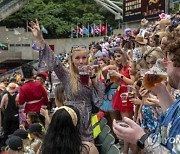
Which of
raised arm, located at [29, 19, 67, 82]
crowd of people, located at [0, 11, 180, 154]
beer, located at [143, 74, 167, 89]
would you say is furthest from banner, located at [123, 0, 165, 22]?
beer, located at [143, 74, 167, 89]

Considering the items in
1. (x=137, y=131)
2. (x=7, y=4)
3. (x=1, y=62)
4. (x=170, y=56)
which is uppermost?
(x=7, y=4)

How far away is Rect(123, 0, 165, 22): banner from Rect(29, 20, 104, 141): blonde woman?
15760mm

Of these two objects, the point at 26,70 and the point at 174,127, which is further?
the point at 26,70

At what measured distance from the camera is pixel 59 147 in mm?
2967

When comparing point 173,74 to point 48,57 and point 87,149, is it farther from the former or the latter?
point 48,57

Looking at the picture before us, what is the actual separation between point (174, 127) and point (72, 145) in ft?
4.07

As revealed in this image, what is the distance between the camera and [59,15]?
42.1 meters

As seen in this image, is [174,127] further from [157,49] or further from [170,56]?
[157,49]

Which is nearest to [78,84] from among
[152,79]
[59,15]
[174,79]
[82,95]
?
[82,95]

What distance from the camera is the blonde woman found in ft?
13.3

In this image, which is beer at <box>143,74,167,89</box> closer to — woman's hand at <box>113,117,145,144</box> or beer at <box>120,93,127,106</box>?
woman's hand at <box>113,117,145,144</box>

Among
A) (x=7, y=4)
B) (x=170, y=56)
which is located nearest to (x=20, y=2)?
(x=7, y=4)

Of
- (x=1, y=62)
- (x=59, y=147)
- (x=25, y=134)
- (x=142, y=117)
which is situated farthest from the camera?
(x=1, y=62)

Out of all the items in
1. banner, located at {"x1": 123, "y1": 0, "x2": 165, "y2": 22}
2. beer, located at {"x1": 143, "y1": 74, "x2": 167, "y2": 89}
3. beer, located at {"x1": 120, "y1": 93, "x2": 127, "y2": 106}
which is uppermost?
banner, located at {"x1": 123, "y1": 0, "x2": 165, "y2": 22}
